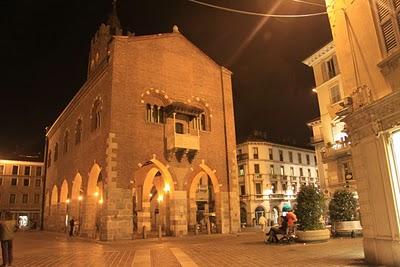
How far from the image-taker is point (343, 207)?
53.3 feet

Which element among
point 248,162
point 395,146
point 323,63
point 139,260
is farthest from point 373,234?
point 248,162

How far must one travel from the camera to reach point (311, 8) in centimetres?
1220

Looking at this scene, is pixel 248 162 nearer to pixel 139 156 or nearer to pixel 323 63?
pixel 323 63

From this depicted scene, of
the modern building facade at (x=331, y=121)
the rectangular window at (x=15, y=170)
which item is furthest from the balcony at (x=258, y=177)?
the rectangular window at (x=15, y=170)

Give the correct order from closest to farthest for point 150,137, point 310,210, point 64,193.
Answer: point 310,210 → point 150,137 → point 64,193

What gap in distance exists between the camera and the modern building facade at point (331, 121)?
28906mm

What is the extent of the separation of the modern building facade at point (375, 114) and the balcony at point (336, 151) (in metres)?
20.1

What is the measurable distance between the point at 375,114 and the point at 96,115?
21106mm

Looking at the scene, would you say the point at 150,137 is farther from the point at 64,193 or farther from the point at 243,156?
the point at 243,156

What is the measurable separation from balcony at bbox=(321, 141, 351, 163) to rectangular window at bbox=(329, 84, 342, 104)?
4266mm

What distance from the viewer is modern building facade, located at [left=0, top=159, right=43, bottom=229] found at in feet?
180

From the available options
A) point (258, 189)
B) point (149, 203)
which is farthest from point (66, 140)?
point (258, 189)

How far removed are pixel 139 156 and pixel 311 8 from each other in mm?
13911

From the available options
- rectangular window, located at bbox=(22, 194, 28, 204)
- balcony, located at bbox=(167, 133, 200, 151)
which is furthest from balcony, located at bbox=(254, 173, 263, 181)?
rectangular window, located at bbox=(22, 194, 28, 204)
